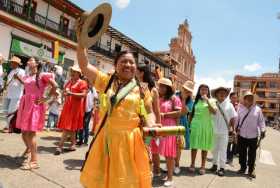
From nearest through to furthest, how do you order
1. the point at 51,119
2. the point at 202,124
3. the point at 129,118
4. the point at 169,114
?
the point at 129,118 → the point at 169,114 → the point at 202,124 → the point at 51,119

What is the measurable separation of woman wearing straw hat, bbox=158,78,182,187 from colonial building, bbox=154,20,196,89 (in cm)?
5075

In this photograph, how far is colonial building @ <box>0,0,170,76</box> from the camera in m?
21.8

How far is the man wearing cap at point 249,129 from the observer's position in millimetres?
6312

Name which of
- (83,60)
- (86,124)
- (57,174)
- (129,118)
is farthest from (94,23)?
(86,124)

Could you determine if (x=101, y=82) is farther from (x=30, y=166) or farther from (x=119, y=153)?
(x=30, y=166)

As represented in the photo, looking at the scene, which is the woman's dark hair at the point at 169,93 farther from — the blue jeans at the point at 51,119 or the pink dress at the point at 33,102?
the blue jeans at the point at 51,119

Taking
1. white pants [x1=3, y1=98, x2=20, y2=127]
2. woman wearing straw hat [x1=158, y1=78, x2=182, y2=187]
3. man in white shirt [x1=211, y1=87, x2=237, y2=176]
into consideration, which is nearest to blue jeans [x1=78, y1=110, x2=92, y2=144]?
white pants [x1=3, y1=98, x2=20, y2=127]

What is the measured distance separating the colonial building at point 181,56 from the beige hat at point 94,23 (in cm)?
5315

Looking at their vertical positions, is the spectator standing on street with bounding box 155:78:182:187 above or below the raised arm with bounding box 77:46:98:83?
below

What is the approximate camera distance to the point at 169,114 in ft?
15.5

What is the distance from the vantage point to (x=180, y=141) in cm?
508

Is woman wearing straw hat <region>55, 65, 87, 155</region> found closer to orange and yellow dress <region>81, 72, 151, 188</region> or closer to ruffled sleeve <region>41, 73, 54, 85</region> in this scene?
ruffled sleeve <region>41, 73, 54, 85</region>

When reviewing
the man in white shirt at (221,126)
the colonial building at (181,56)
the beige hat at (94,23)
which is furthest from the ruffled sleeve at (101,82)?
the colonial building at (181,56)

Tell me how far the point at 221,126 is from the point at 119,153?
4036 millimetres
